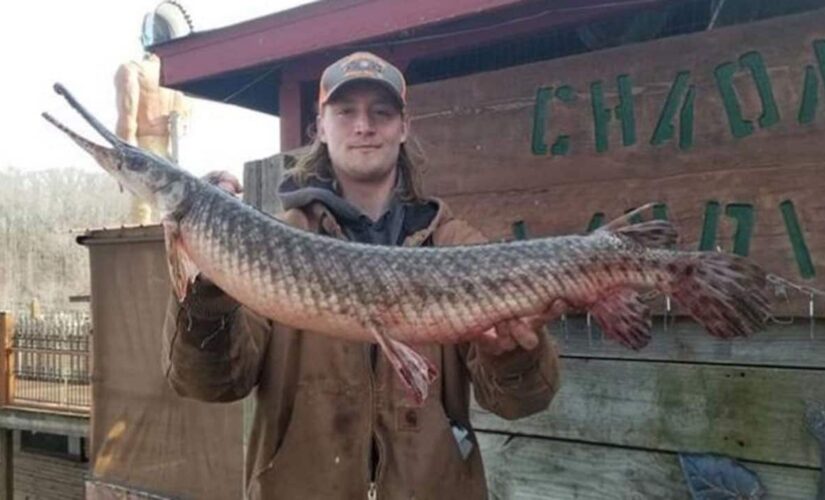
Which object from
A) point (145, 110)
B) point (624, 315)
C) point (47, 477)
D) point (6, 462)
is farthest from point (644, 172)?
point (6, 462)

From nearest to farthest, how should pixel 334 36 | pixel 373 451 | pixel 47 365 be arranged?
pixel 373 451 → pixel 334 36 → pixel 47 365

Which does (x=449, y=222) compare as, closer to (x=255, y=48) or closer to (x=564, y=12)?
(x=564, y=12)

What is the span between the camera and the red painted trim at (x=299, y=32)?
3414 mm

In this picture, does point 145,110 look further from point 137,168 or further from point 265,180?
point 137,168

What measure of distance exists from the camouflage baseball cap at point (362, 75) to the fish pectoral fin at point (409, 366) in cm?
80

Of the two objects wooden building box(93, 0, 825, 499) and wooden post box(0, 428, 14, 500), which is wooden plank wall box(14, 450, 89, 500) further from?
wooden building box(93, 0, 825, 499)

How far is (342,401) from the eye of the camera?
85.4 inches

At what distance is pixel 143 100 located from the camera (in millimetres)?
9938

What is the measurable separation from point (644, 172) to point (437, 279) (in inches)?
51.1

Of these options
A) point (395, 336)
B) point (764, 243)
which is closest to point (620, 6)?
point (764, 243)

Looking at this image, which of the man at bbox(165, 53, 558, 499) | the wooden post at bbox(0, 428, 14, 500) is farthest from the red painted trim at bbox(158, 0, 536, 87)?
the wooden post at bbox(0, 428, 14, 500)

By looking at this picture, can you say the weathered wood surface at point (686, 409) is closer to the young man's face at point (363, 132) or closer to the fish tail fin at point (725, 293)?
the fish tail fin at point (725, 293)

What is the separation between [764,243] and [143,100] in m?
9.03

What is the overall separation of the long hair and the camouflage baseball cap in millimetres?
167
